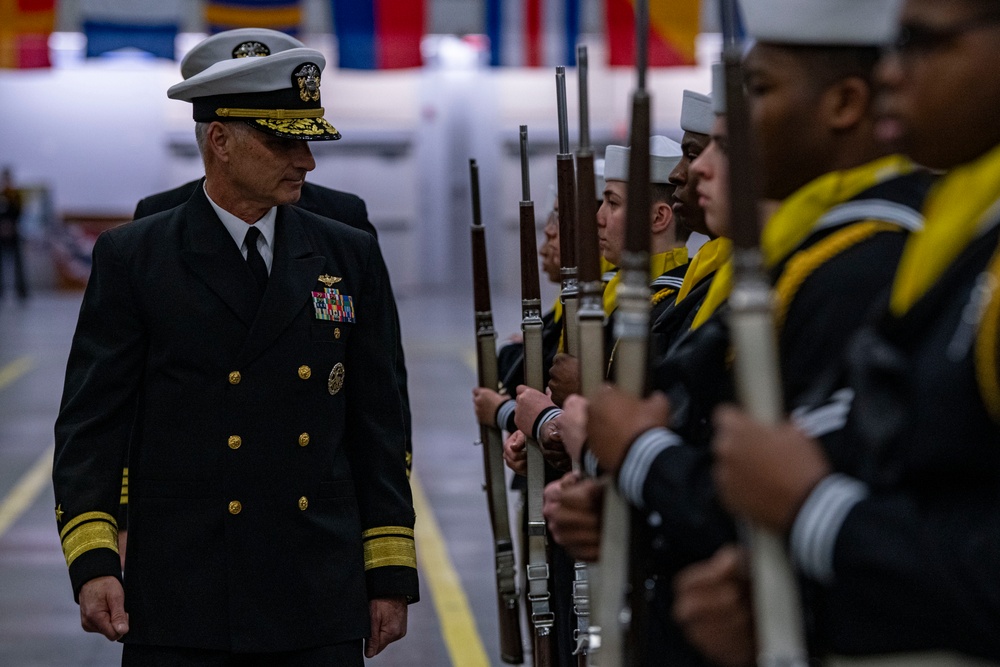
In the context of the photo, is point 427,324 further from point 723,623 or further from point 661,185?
point 723,623

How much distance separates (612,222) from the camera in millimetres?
3799

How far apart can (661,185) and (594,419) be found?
7.14 feet

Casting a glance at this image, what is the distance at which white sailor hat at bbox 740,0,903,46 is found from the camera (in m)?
1.83

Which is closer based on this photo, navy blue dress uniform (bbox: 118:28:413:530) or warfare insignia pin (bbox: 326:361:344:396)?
warfare insignia pin (bbox: 326:361:344:396)

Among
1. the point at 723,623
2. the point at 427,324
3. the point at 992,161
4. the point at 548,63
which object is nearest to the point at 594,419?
the point at 723,623

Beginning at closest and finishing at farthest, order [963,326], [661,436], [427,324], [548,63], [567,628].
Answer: [963,326] < [661,436] < [567,628] < [548,63] < [427,324]

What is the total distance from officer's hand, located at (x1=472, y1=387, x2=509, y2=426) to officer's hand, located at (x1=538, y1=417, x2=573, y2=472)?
2.64ft

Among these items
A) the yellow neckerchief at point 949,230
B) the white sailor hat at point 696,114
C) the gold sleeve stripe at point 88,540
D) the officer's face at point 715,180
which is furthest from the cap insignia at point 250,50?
the yellow neckerchief at point 949,230

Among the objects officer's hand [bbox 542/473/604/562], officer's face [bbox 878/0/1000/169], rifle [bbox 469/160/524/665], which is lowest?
rifle [bbox 469/160/524/665]

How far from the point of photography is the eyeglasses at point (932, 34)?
5.10ft

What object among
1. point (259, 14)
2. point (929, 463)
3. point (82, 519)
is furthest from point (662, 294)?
point (259, 14)

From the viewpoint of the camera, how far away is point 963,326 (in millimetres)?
1498

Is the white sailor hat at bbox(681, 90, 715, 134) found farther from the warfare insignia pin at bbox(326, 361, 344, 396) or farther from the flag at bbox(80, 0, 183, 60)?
the flag at bbox(80, 0, 183, 60)

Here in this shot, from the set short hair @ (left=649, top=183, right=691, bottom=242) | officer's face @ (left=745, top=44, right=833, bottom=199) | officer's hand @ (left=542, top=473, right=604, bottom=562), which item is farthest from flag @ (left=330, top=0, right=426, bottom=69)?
officer's face @ (left=745, top=44, right=833, bottom=199)
